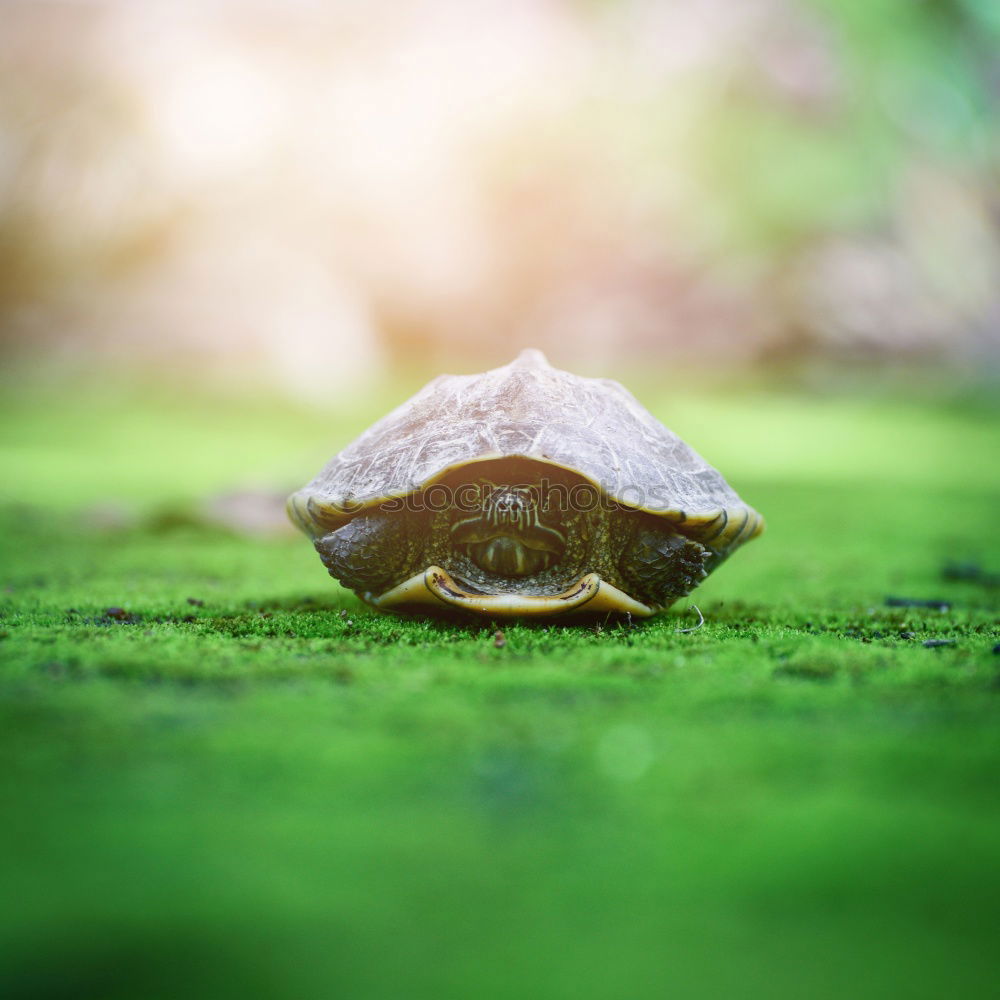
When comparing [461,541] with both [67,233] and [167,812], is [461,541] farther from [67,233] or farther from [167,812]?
[67,233]

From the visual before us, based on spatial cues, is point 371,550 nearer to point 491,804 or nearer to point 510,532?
point 510,532

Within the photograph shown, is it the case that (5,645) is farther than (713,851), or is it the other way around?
(5,645)

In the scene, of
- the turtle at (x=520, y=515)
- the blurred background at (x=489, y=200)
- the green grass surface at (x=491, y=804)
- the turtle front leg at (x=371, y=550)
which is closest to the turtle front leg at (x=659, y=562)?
the turtle at (x=520, y=515)

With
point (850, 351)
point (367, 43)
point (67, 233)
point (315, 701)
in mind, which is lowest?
point (315, 701)

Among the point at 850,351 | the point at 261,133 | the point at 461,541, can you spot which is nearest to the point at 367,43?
the point at 261,133

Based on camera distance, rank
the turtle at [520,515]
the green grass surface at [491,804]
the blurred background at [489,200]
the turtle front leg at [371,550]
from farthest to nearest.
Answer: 1. the blurred background at [489,200]
2. the turtle front leg at [371,550]
3. the turtle at [520,515]
4. the green grass surface at [491,804]

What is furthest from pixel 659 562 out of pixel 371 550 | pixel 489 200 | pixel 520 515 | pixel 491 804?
pixel 489 200

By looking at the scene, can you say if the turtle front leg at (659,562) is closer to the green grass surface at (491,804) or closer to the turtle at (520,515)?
the turtle at (520,515)
